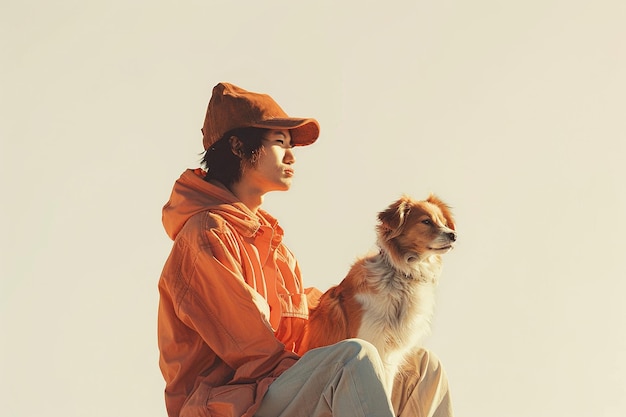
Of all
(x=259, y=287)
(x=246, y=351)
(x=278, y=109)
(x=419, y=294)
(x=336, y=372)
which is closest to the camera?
(x=336, y=372)

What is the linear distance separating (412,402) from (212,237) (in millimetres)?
1399

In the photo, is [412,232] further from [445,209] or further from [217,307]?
[217,307]

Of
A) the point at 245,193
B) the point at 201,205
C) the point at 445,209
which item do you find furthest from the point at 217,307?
the point at 445,209

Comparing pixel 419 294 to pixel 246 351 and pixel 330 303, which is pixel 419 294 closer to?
pixel 330 303

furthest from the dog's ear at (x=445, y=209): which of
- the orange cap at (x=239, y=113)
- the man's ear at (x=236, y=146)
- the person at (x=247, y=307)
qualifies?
the man's ear at (x=236, y=146)

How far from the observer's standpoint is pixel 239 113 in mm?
5086

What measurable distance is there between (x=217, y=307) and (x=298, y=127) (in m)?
1.24

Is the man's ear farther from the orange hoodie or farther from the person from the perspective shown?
the orange hoodie

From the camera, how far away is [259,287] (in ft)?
16.0

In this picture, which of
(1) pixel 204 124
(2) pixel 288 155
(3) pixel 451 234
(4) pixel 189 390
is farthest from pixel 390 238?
(4) pixel 189 390

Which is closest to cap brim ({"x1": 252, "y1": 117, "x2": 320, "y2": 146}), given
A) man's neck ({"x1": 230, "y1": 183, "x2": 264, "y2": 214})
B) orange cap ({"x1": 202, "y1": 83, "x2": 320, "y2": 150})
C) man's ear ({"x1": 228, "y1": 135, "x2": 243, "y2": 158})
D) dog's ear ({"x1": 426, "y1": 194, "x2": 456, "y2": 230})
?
orange cap ({"x1": 202, "y1": 83, "x2": 320, "y2": 150})

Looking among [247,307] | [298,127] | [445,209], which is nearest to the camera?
[247,307]

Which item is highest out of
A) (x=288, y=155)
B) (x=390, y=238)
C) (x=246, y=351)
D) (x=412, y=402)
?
(x=288, y=155)

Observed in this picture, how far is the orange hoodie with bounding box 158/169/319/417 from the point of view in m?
4.46
